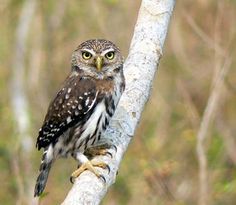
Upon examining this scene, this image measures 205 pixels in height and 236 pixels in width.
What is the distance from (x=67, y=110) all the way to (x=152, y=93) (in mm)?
4893

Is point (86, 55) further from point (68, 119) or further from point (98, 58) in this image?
point (68, 119)

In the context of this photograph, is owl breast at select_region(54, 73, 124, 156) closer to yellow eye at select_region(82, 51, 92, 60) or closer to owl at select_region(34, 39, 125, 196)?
owl at select_region(34, 39, 125, 196)

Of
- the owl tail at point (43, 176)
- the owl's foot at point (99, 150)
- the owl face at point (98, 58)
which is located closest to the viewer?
the owl's foot at point (99, 150)

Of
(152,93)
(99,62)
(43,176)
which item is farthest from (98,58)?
(152,93)

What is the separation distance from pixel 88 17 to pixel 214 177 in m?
3.48

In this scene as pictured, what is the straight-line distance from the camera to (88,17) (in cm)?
1128

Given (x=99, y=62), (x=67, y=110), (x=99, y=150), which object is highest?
(x=99, y=62)

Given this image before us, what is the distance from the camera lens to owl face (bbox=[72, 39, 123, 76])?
6379mm

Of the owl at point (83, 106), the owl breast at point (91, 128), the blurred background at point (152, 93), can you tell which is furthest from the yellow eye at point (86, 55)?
the blurred background at point (152, 93)

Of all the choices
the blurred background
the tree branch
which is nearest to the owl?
the tree branch

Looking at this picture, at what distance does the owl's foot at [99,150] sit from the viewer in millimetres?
5396

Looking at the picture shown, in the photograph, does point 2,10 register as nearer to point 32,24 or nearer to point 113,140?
point 32,24

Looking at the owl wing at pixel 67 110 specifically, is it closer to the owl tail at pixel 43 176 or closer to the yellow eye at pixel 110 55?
the owl tail at pixel 43 176

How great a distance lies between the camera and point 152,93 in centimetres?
1106
